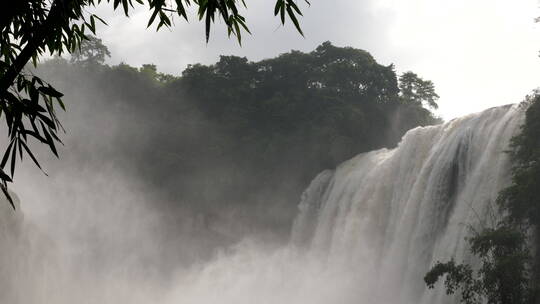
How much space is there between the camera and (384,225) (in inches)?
1109

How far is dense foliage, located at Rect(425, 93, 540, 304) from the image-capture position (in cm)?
1592

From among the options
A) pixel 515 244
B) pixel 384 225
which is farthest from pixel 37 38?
pixel 384 225

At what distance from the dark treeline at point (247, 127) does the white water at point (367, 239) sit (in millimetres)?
3925

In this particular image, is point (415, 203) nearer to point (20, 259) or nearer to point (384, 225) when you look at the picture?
point (384, 225)

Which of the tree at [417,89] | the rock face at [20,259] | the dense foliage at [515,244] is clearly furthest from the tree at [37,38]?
the tree at [417,89]

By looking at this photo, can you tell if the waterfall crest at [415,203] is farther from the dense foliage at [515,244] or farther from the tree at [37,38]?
the tree at [37,38]

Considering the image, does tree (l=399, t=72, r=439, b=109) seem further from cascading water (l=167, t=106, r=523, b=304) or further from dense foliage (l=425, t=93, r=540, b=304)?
dense foliage (l=425, t=93, r=540, b=304)

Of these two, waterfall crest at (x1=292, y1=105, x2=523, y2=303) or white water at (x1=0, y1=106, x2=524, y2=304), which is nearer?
waterfall crest at (x1=292, y1=105, x2=523, y2=303)

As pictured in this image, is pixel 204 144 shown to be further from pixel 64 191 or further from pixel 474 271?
pixel 474 271

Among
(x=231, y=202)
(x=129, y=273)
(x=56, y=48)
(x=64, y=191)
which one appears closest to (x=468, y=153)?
(x=56, y=48)

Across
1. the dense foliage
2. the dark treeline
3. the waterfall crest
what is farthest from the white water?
the dark treeline

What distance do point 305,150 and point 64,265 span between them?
1598cm

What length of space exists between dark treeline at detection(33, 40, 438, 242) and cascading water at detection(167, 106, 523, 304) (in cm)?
407

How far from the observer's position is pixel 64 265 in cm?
4003
